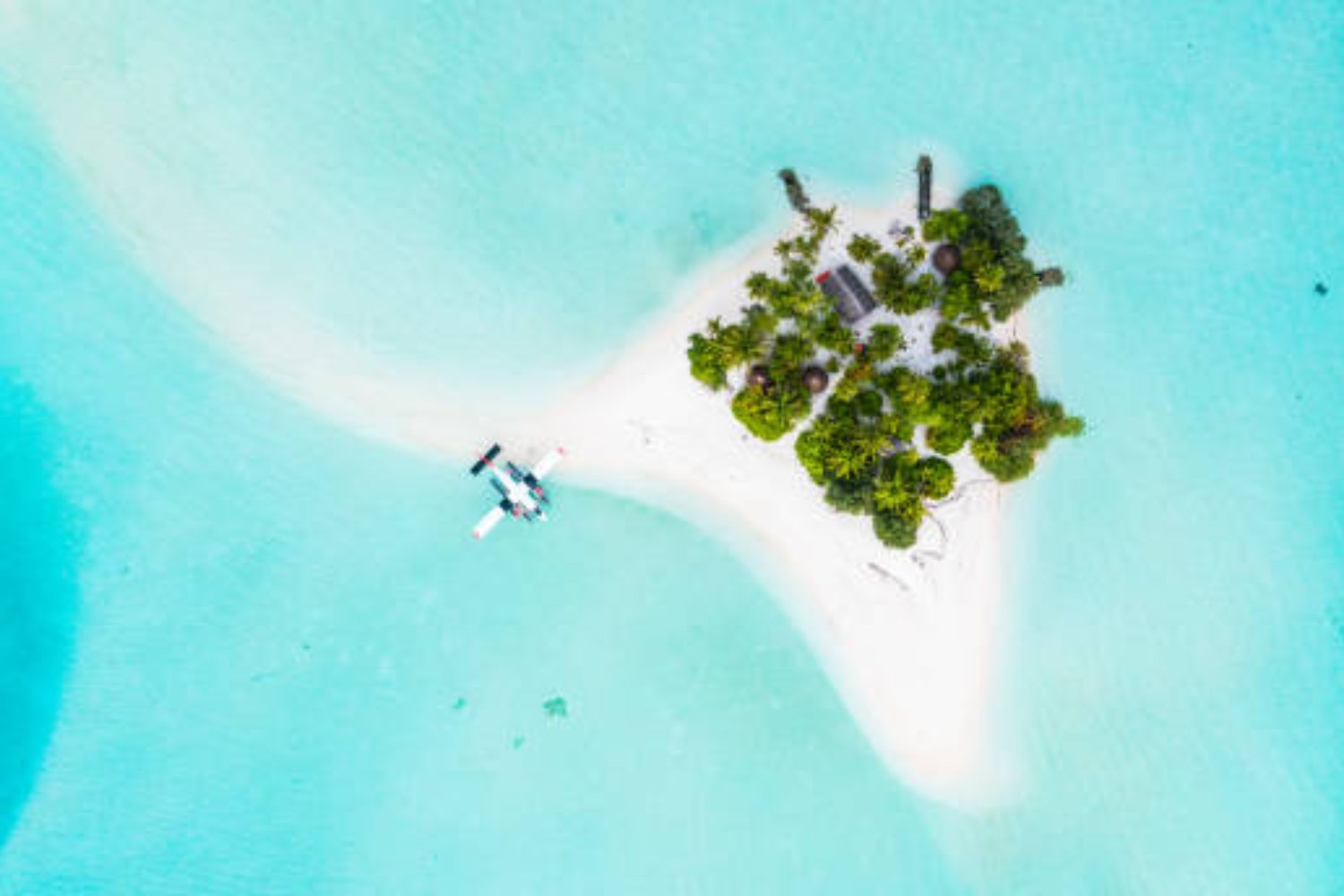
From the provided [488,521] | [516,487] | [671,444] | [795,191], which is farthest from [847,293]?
[488,521]

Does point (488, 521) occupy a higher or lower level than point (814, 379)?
higher

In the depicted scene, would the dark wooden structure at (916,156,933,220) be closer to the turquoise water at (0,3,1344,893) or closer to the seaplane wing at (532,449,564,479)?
the turquoise water at (0,3,1344,893)

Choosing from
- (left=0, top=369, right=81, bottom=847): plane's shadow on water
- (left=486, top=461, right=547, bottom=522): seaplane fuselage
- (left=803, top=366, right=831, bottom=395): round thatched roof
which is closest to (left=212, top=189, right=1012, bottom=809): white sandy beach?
(left=486, top=461, right=547, bottom=522): seaplane fuselage

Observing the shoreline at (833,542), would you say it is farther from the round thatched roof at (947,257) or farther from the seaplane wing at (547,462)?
the round thatched roof at (947,257)

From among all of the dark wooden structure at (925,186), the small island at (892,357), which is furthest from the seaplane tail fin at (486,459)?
the dark wooden structure at (925,186)

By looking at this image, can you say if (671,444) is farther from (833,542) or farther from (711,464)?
(833,542)

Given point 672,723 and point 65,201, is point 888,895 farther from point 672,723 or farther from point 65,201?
point 65,201

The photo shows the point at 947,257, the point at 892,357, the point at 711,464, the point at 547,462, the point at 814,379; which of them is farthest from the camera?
the point at 711,464

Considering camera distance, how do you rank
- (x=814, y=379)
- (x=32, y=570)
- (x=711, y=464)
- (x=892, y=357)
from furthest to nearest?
(x=32, y=570), (x=711, y=464), (x=892, y=357), (x=814, y=379)
